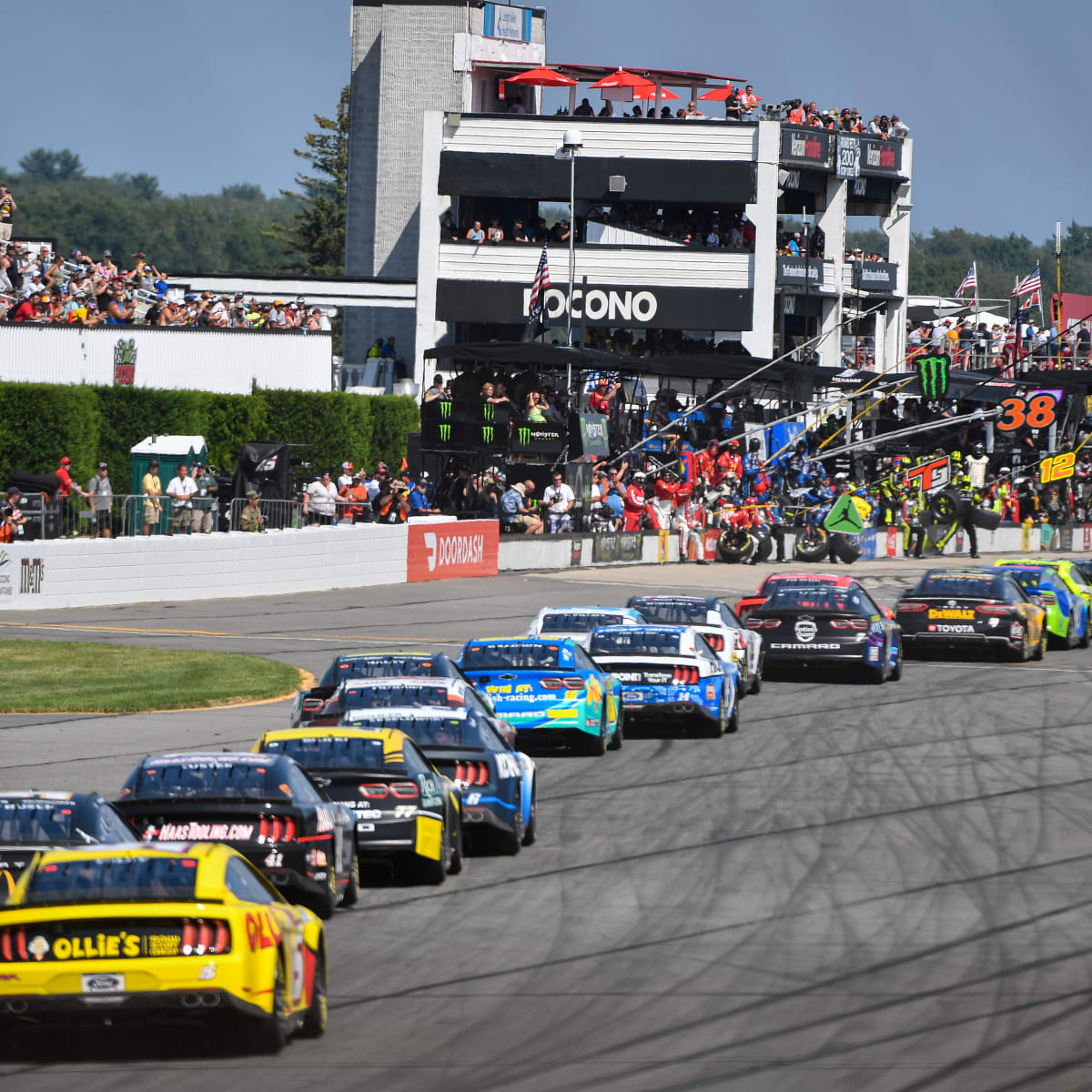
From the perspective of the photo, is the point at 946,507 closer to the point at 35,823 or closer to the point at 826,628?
the point at 826,628

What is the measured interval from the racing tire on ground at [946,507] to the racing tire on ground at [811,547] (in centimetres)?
682

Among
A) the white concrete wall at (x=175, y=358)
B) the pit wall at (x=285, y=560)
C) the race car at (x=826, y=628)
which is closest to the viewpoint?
the race car at (x=826, y=628)

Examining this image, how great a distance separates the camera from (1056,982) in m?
9.84

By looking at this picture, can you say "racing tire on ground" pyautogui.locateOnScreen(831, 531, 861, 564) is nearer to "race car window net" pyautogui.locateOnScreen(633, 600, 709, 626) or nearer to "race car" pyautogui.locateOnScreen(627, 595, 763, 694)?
"race car" pyautogui.locateOnScreen(627, 595, 763, 694)

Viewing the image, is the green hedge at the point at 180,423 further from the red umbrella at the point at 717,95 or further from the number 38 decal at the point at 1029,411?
the red umbrella at the point at 717,95

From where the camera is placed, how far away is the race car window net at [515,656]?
59.7 ft

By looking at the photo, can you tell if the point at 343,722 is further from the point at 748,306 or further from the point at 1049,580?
the point at 748,306

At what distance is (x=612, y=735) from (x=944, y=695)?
22.2 feet

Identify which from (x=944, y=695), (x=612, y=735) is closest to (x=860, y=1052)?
(x=612, y=735)

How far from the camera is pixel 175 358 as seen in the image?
4622 centimetres

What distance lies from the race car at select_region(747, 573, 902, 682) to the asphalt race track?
8.41ft

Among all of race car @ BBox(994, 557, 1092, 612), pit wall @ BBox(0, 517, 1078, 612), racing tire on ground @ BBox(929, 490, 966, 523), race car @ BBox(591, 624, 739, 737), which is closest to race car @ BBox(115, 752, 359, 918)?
race car @ BBox(591, 624, 739, 737)

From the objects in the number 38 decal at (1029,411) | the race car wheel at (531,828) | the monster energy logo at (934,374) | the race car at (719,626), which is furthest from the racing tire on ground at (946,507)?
the race car wheel at (531,828)

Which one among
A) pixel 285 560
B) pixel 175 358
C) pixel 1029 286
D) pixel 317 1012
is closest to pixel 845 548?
pixel 175 358
